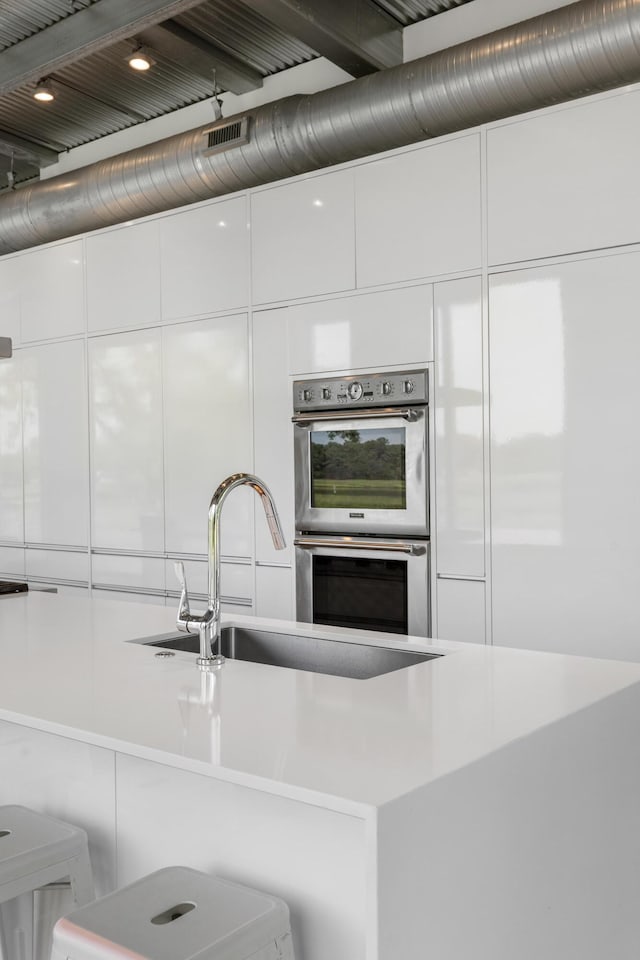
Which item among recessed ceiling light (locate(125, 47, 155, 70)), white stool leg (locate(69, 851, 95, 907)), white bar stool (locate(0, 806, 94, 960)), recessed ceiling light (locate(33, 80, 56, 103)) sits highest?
recessed ceiling light (locate(33, 80, 56, 103))

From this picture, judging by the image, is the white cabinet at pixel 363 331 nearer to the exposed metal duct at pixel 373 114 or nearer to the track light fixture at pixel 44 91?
the exposed metal duct at pixel 373 114

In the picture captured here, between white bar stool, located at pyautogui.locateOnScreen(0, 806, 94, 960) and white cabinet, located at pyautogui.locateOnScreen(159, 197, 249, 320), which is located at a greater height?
white cabinet, located at pyautogui.locateOnScreen(159, 197, 249, 320)

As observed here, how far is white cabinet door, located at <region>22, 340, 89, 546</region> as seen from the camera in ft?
15.4

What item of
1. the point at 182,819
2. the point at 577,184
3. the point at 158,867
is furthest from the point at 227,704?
the point at 577,184

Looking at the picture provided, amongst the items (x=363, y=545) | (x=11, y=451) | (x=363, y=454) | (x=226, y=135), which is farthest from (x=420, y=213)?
(x=11, y=451)

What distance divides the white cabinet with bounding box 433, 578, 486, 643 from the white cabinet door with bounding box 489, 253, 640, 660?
72 millimetres

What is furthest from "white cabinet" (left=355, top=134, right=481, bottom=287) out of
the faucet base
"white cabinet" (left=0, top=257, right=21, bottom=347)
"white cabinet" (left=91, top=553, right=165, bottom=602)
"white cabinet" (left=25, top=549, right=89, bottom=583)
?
"white cabinet" (left=0, top=257, right=21, bottom=347)

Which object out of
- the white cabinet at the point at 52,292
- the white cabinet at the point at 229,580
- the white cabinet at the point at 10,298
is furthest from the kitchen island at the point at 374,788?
Result: the white cabinet at the point at 10,298

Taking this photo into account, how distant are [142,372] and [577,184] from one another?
2274 millimetres

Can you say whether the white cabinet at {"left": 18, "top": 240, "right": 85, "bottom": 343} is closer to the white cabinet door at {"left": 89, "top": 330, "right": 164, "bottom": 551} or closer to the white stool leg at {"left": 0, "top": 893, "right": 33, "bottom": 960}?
the white cabinet door at {"left": 89, "top": 330, "right": 164, "bottom": 551}

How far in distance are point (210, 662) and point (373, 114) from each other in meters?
2.40

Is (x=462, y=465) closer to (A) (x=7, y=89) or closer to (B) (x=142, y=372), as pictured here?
(B) (x=142, y=372)

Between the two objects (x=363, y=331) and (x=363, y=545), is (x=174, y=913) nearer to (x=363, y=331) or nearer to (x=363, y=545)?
(x=363, y=545)

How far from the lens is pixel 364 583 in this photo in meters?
3.60
